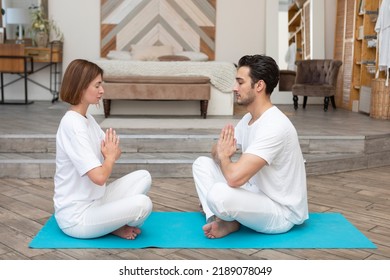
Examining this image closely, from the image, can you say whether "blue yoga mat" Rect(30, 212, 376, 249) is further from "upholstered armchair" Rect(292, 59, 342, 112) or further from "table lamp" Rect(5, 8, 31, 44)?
"table lamp" Rect(5, 8, 31, 44)

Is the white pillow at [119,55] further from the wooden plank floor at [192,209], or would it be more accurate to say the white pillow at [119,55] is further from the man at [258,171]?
the man at [258,171]

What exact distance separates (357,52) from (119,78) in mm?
3513

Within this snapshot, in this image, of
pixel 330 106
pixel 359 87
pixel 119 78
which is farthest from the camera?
pixel 330 106

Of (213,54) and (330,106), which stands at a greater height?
(213,54)

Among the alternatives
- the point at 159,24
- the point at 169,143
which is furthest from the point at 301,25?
the point at 169,143

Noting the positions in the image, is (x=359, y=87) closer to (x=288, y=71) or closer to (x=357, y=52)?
(x=357, y=52)

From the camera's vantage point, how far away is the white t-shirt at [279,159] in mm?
2365

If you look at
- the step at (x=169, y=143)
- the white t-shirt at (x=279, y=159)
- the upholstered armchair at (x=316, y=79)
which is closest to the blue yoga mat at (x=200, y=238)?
the white t-shirt at (x=279, y=159)

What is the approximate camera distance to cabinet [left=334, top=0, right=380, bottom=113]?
6656 millimetres

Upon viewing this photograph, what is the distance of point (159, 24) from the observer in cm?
789

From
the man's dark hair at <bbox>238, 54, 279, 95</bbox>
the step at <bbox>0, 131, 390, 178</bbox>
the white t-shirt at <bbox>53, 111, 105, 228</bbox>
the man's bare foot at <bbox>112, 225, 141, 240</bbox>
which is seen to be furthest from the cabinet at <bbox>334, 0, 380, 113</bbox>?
the white t-shirt at <bbox>53, 111, 105, 228</bbox>

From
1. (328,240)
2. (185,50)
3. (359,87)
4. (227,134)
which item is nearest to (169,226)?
(227,134)

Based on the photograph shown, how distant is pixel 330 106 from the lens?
7.65 metres

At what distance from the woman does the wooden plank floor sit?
0.15 m
